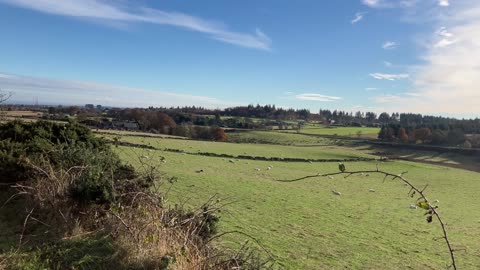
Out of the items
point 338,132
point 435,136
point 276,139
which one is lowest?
point 276,139

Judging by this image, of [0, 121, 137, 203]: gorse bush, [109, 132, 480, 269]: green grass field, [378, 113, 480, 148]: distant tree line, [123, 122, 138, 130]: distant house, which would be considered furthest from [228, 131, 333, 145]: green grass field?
[0, 121, 137, 203]: gorse bush

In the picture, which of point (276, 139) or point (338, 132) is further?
point (338, 132)

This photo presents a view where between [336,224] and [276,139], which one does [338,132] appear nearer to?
[276,139]

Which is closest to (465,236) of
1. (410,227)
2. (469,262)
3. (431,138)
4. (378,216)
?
(410,227)

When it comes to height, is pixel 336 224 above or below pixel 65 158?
below

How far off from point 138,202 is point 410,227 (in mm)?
10893

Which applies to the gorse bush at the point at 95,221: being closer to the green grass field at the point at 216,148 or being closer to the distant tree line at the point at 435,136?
the green grass field at the point at 216,148

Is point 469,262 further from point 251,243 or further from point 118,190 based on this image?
point 118,190

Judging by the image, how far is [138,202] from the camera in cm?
673

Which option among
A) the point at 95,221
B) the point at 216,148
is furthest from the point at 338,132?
the point at 95,221

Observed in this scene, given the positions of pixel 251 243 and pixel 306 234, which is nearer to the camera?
pixel 251 243

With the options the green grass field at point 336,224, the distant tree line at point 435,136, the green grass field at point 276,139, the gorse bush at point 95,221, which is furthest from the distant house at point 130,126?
the distant tree line at point 435,136

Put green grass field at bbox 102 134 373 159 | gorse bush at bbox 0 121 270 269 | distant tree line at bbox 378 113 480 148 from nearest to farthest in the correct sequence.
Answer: gorse bush at bbox 0 121 270 269 → green grass field at bbox 102 134 373 159 → distant tree line at bbox 378 113 480 148

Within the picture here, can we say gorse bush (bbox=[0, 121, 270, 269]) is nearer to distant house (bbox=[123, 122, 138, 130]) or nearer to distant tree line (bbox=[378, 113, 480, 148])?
distant house (bbox=[123, 122, 138, 130])
